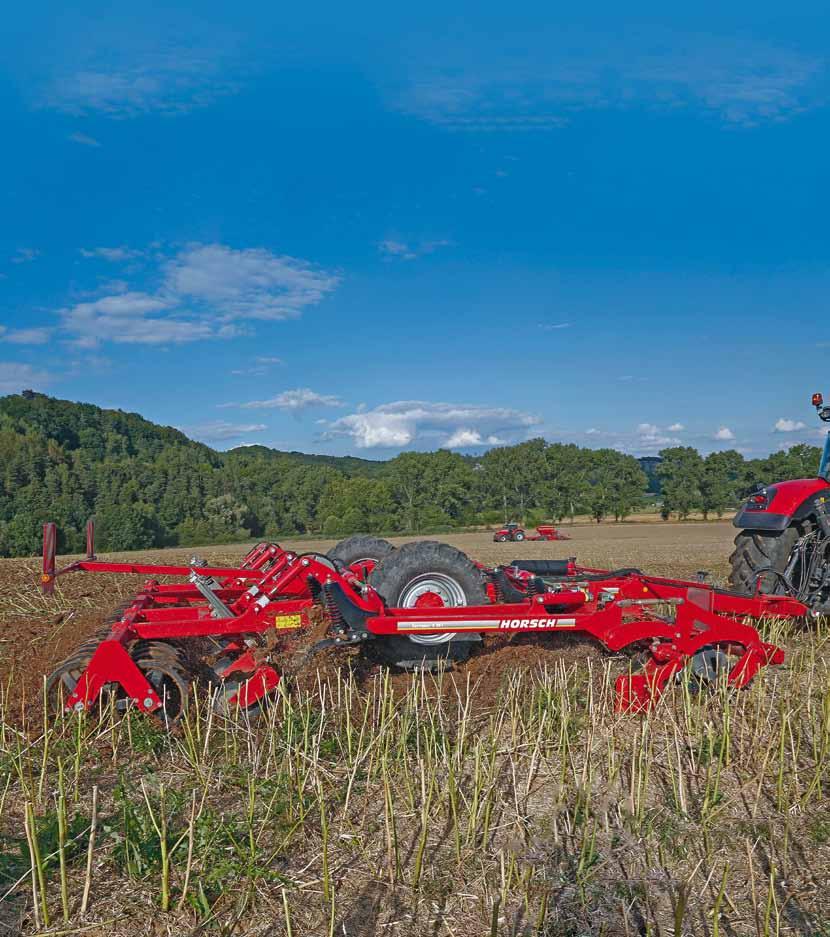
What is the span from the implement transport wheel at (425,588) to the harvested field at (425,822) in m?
0.52

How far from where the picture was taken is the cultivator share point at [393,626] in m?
5.09

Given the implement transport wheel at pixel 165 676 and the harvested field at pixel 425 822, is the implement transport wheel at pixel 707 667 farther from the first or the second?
the implement transport wheel at pixel 165 676

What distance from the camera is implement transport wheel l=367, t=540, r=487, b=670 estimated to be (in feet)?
19.4

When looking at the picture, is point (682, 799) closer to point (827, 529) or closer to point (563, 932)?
point (563, 932)

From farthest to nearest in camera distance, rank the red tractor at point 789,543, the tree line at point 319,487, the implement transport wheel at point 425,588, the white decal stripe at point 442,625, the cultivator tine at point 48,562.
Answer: the tree line at point 319,487
the red tractor at point 789,543
the cultivator tine at point 48,562
the implement transport wheel at point 425,588
the white decal stripe at point 442,625

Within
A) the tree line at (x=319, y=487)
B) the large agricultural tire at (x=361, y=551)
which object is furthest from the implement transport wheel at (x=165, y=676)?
the tree line at (x=319, y=487)

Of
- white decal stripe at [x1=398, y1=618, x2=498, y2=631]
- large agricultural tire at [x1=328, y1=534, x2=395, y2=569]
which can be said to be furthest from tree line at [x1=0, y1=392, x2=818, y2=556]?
white decal stripe at [x1=398, y1=618, x2=498, y2=631]

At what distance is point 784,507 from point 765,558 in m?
0.55

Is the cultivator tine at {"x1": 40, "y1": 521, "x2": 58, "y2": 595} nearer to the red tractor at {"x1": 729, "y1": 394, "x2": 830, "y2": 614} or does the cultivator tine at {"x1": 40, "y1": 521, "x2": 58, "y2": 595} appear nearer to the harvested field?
the harvested field

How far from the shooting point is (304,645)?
6.13m

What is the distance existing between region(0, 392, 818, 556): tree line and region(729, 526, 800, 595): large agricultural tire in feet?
165

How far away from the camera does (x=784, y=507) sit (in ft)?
25.6

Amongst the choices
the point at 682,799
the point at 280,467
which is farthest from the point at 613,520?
the point at 682,799

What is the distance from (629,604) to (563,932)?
3.24 meters
